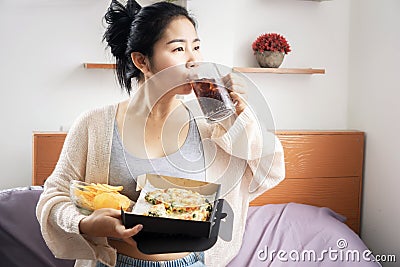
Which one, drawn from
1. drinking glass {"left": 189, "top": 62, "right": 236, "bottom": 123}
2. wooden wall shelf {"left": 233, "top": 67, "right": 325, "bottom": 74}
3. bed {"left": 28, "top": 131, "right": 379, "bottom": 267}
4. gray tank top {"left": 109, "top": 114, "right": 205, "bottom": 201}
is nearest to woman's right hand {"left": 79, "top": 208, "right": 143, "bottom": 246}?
→ gray tank top {"left": 109, "top": 114, "right": 205, "bottom": 201}

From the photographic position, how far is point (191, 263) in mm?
1240

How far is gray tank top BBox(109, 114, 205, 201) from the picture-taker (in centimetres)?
108

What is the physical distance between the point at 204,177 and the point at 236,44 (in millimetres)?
1478

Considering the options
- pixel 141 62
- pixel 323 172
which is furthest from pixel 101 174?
pixel 323 172

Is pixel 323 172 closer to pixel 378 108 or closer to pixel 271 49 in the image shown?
pixel 378 108

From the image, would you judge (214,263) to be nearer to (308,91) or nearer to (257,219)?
(257,219)

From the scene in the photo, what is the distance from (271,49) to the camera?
233 cm

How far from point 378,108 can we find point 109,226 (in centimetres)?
166

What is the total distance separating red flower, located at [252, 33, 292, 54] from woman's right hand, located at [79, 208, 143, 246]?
149 centimetres

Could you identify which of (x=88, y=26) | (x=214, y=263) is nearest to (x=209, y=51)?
(x=88, y=26)

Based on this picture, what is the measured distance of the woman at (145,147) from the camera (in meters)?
1.06

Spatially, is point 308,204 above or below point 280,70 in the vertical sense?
below

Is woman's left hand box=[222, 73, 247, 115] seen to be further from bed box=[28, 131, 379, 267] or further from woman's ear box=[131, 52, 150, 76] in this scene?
bed box=[28, 131, 379, 267]

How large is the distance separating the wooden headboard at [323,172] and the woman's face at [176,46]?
1.20 meters
